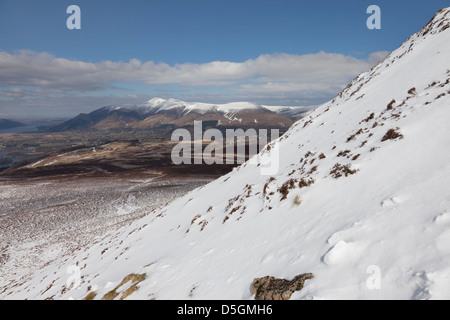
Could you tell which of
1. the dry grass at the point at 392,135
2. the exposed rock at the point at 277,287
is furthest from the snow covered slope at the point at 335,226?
the exposed rock at the point at 277,287

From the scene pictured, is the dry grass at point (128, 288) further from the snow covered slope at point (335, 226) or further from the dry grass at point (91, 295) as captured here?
the dry grass at point (91, 295)

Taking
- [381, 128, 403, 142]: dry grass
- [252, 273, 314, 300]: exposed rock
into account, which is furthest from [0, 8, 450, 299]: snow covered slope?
[252, 273, 314, 300]: exposed rock

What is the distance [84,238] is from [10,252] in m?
7.95

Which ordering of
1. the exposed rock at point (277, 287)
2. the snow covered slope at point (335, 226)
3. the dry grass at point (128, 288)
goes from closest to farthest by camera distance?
the snow covered slope at point (335, 226), the exposed rock at point (277, 287), the dry grass at point (128, 288)

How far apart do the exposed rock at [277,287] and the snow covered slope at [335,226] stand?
297mm

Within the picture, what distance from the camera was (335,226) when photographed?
8.77m

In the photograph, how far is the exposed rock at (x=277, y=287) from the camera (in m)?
6.92

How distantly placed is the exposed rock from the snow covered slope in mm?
297

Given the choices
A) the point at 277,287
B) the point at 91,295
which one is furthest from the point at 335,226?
the point at 91,295

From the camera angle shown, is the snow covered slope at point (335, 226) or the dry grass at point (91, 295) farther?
the dry grass at point (91, 295)

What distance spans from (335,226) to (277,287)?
3.18 metres
